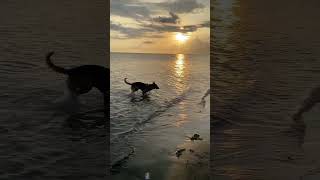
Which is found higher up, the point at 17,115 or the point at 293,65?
the point at 293,65

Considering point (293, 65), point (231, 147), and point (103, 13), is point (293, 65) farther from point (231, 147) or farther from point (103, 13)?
point (103, 13)

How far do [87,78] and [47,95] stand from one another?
0.86ft

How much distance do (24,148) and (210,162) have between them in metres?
1.13

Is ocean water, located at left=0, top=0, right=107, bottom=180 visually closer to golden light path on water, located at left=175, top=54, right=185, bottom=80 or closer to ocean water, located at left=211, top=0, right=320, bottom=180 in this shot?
golden light path on water, located at left=175, top=54, right=185, bottom=80

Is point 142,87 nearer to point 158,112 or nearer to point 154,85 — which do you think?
point 154,85

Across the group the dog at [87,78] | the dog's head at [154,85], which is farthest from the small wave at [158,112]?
the dog at [87,78]

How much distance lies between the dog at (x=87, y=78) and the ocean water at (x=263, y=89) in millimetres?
672

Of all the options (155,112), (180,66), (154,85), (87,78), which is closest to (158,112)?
(155,112)

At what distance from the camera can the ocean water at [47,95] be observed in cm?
265

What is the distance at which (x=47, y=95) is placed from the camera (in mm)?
2691

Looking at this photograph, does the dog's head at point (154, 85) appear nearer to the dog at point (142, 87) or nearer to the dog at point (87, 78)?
the dog at point (142, 87)

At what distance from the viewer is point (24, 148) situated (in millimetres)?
2648

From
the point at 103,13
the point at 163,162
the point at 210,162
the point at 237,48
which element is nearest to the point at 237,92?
the point at 237,48

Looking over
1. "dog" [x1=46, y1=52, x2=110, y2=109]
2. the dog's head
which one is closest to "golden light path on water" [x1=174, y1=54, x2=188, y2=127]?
the dog's head
